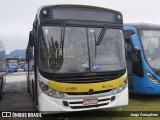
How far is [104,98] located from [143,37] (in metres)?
4.53

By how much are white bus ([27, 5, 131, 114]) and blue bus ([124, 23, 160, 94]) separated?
301cm

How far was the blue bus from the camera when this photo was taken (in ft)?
36.6

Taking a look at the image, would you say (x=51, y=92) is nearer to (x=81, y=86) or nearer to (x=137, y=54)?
(x=81, y=86)

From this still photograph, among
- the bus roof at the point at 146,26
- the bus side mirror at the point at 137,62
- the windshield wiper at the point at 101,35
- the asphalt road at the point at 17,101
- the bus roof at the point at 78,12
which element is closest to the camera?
the bus roof at the point at 78,12

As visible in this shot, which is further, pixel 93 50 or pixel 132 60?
pixel 132 60

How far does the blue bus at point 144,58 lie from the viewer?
439 inches

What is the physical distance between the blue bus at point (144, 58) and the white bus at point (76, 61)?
118 inches

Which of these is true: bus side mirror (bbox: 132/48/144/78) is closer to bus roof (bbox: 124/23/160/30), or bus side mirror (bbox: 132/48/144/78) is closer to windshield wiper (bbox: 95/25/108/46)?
bus roof (bbox: 124/23/160/30)

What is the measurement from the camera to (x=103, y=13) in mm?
8516

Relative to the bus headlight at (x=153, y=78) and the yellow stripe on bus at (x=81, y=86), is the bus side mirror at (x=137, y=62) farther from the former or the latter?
the yellow stripe on bus at (x=81, y=86)

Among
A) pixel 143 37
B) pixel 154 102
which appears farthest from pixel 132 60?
pixel 154 102

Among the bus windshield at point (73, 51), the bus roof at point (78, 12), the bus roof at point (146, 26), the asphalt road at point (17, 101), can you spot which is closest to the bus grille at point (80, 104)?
the bus windshield at point (73, 51)

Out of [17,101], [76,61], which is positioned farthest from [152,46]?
[17,101]

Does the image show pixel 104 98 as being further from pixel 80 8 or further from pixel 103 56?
pixel 80 8
